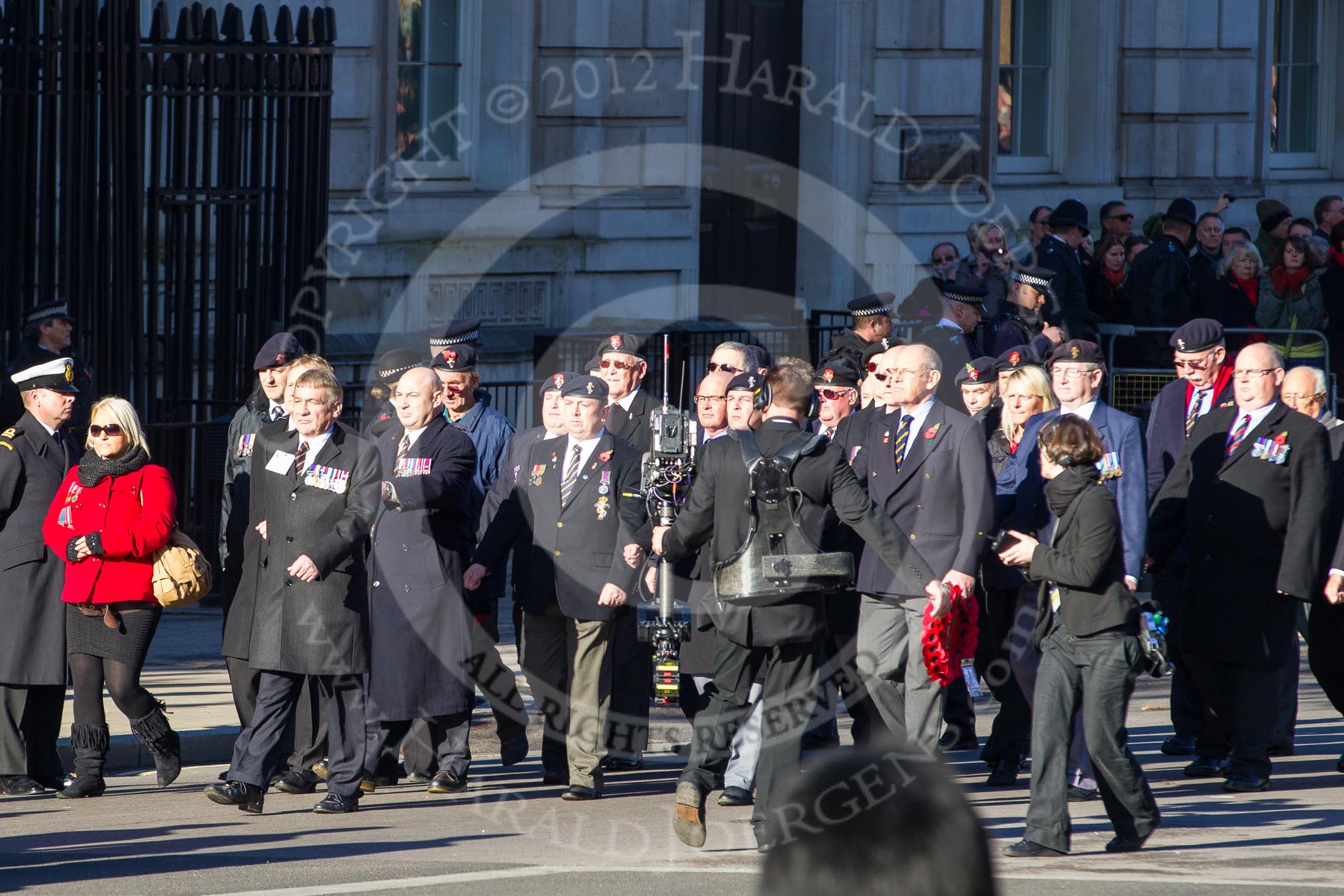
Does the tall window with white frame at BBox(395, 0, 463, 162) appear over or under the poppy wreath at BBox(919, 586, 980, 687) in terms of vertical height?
over

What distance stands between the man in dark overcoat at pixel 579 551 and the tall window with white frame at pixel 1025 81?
46.5 feet

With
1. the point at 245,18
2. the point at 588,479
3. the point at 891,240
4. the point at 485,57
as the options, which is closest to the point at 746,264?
the point at 891,240

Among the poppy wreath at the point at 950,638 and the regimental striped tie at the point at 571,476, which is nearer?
the poppy wreath at the point at 950,638

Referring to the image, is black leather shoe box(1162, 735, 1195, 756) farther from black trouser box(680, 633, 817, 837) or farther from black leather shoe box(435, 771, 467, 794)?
black leather shoe box(435, 771, 467, 794)

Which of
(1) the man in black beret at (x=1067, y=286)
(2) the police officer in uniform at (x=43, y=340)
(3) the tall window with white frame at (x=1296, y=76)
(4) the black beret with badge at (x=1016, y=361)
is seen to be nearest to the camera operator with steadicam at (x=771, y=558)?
(4) the black beret with badge at (x=1016, y=361)

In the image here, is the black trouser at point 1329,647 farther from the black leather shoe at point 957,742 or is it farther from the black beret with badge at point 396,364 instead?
the black beret with badge at point 396,364

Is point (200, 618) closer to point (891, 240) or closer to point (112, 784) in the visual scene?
point (112, 784)

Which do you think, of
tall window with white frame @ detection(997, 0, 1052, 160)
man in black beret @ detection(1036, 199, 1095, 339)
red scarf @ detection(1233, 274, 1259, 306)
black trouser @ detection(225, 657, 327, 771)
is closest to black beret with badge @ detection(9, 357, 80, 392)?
black trouser @ detection(225, 657, 327, 771)

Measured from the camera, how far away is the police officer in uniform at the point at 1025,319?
11.7 meters

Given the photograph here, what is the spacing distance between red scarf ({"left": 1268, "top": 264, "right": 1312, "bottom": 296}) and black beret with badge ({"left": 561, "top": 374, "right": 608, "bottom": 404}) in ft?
29.5

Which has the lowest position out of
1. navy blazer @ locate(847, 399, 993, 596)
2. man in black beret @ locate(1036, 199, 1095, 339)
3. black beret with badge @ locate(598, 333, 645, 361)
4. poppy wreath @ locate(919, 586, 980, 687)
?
poppy wreath @ locate(919, 586, 980, 687)

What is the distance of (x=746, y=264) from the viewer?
65.4ft

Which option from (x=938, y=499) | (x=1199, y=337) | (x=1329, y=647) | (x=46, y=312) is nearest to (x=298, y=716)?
(x=938, y=499)

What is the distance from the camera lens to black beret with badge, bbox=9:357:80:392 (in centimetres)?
812
